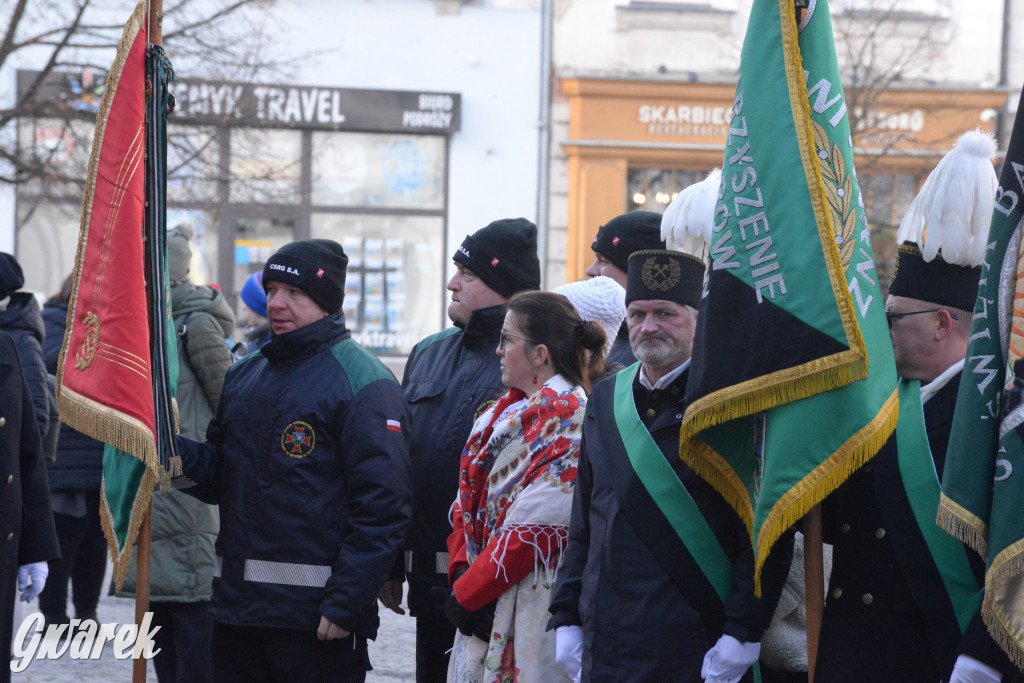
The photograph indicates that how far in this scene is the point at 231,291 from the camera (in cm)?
1412

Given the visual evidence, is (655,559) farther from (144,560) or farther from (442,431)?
(144,560)

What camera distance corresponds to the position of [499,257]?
4559mm

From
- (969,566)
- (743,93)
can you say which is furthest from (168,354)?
(969,566)

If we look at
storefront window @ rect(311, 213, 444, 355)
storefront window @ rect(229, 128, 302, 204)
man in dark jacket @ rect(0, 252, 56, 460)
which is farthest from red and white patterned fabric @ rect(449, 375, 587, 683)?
storefront window @ rect(311, 213, 444, 355)

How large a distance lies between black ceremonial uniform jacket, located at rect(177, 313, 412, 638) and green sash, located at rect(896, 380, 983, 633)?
68.4 inches

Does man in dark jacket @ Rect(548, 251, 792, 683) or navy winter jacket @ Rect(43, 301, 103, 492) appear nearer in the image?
man in dark jacket @ Rect(548, 251, 792, 683)

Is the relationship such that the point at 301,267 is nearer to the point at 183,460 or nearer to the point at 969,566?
the point at 183,460

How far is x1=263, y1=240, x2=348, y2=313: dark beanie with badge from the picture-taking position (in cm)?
420

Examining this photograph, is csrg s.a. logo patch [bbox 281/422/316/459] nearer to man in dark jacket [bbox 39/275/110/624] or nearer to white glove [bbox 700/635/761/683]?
white glove [bbox 700/635/761/683]

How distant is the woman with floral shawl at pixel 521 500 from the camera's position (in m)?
3.49

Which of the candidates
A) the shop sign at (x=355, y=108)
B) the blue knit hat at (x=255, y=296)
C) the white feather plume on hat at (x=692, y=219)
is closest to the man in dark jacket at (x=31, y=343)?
the blue knit hat at (x=255, y=296)

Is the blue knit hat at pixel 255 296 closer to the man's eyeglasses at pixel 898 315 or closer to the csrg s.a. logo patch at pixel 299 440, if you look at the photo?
the csrg s.a. logo patch at pixel 299 440

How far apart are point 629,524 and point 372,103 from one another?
38.0 ft

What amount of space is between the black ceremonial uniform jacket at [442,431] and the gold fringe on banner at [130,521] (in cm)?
100
